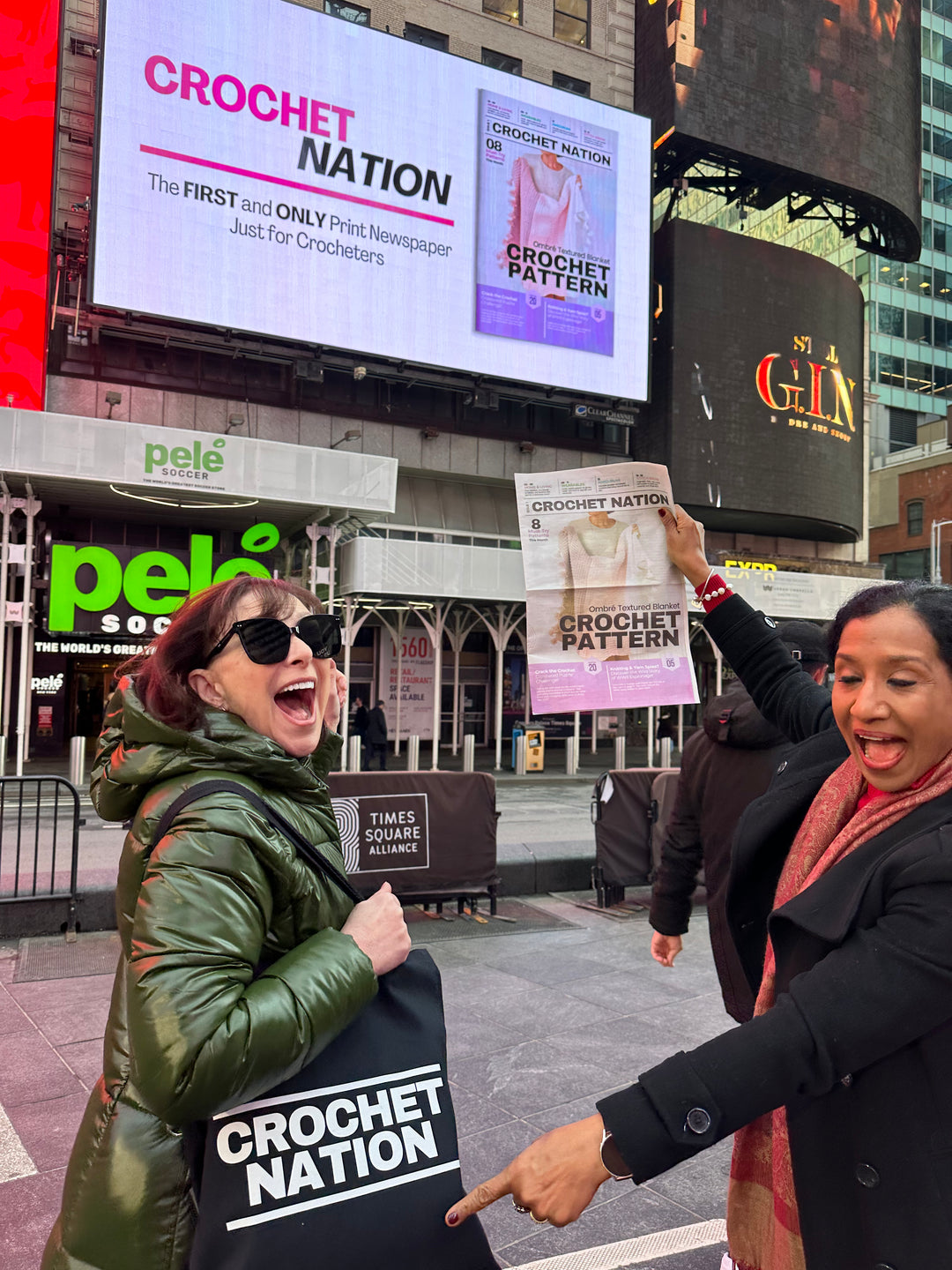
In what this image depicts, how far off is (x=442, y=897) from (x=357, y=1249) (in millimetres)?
6743

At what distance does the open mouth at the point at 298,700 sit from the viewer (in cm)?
193

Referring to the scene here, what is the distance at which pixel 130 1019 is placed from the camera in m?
1.40

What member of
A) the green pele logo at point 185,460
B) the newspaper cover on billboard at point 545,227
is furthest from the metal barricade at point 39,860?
the newspaper cover on billboard at point 545,227

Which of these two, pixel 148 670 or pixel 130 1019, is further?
pixel 148 670

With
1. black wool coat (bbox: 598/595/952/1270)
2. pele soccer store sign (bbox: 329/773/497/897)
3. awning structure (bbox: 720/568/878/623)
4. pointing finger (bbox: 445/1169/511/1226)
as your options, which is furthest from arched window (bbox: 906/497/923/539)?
pointing finger (bbox: 445/1169/511/1226)

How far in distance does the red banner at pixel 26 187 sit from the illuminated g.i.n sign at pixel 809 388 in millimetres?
22077

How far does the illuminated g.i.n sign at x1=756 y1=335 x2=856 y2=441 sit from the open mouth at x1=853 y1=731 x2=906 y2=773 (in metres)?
31.6

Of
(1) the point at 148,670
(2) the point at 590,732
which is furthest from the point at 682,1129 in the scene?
(2) the point at 590,732

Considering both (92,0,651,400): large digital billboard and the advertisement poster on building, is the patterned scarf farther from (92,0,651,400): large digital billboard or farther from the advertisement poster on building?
the advertisement poster on building

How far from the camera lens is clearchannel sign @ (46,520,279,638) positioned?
59.6 feet

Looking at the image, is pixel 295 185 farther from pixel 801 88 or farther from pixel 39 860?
A: pixel 39 860

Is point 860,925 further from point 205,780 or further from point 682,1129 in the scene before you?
point 205,780

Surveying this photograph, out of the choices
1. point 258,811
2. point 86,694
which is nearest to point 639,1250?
point 258,811

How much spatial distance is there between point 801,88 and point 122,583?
28318mm
